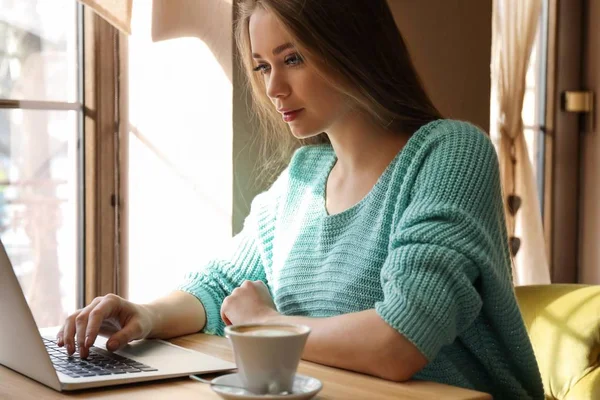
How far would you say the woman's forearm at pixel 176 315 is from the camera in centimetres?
143

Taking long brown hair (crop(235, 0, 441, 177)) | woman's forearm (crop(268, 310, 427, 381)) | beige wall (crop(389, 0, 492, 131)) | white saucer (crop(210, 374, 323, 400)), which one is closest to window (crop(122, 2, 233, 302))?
long brown hair (crop(235, 0, 441, 177))

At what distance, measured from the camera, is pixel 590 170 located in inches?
133

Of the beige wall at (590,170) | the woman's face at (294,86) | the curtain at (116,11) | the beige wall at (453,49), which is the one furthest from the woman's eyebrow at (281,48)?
the beige wall at (590,170)

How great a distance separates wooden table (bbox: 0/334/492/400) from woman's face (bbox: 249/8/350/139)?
0.51 metres

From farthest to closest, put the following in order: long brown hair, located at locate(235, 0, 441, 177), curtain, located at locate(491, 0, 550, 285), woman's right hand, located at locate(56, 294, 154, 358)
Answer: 1. curtain, located at locate(491, 0, 550, 285)
2. long brown hair, located at locate(235, 0, 441, 177)
3. woman's right hand, located at locate(56, 294, 154, 358)

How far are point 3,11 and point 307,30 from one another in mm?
768

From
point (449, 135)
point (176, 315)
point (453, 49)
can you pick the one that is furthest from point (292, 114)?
point (453, 49)

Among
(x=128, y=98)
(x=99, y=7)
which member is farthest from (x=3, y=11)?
(x=128, y=98)

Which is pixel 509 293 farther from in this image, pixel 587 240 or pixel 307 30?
pixel 587 240

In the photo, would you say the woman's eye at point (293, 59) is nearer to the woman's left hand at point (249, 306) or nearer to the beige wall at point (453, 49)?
the woman's left hand at point (249, 306)

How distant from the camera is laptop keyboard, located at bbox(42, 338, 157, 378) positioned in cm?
Result: 112

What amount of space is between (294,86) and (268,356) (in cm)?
70

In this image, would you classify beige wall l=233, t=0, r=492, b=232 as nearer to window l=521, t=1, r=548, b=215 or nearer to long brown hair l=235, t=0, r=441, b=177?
window l=521, t=1, r=548, b=215

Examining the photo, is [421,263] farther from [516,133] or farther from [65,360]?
[516,133]
